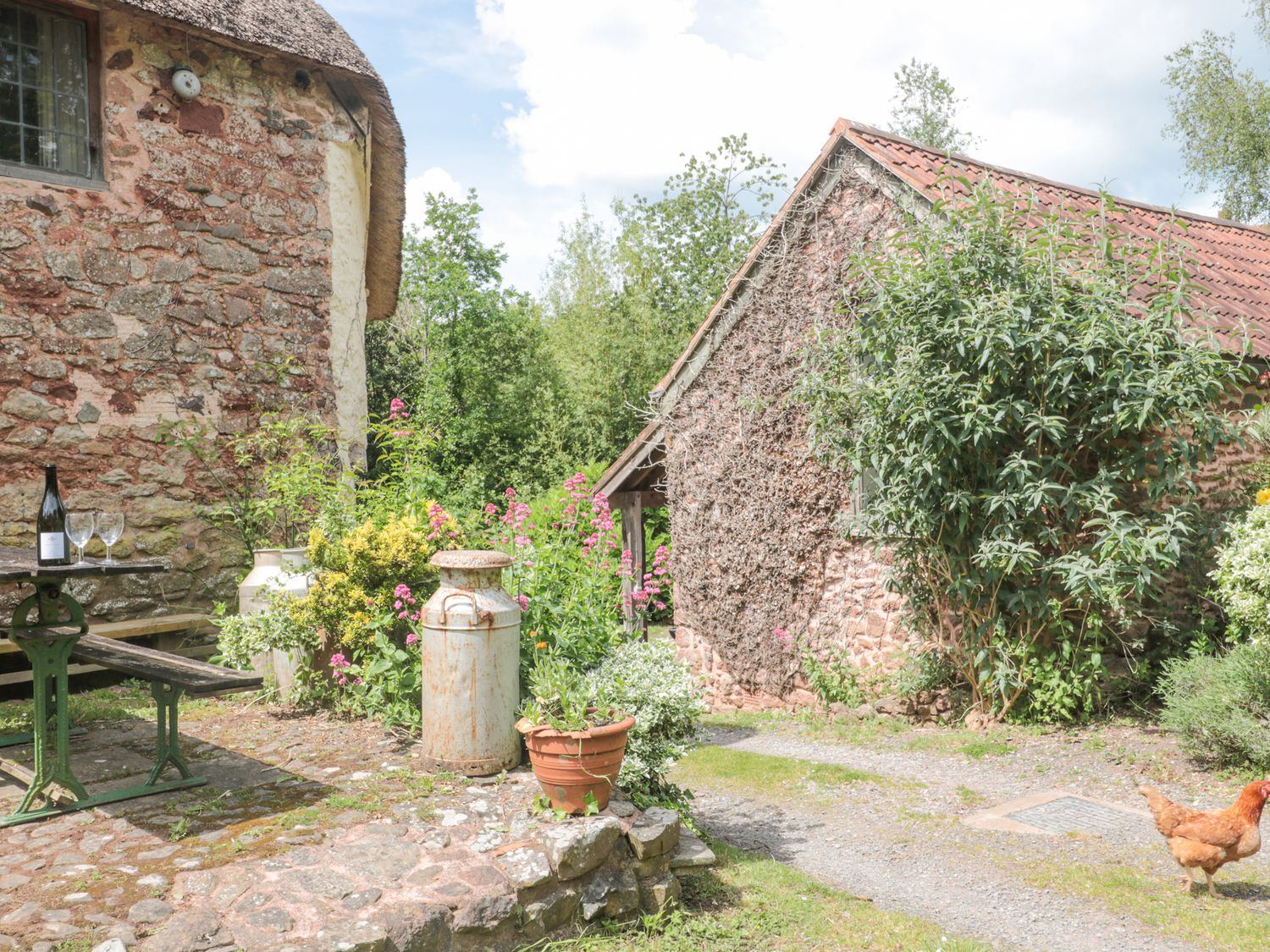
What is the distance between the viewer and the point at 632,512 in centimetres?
1173

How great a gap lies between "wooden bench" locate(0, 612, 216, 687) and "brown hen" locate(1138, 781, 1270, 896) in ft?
18.3

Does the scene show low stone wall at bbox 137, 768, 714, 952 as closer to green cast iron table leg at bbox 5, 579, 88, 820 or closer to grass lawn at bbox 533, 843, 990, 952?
grass lawn at bbox 533, 843, 990, 952

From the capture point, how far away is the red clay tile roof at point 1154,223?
24.6ft

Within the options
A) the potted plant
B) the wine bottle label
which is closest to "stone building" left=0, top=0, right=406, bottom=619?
the wine bottle label

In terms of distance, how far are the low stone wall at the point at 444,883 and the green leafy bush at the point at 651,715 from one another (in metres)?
0.22

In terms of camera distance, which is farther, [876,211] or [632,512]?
[632,512]

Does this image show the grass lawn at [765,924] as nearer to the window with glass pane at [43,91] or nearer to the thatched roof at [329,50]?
the window with glass pane at [43,91]

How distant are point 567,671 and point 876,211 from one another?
5468 mm

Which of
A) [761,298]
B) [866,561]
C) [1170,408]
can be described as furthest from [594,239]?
[1170,408]

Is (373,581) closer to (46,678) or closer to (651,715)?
(46,678)

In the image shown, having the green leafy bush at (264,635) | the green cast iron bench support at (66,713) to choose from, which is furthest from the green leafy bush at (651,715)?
the green leafy bush at (264,635)

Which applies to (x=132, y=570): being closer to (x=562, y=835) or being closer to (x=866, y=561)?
(x=562, y=835)

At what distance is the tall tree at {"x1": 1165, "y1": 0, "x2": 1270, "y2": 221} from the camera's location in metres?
20.0

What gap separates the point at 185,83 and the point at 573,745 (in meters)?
5.93
